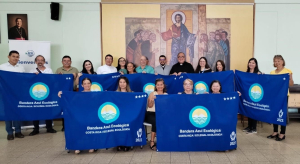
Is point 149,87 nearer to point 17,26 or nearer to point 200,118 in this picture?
point 200,118

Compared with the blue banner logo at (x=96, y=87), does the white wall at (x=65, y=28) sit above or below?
above

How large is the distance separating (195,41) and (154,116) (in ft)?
10.7

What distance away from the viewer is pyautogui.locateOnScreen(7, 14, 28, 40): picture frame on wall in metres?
6.17

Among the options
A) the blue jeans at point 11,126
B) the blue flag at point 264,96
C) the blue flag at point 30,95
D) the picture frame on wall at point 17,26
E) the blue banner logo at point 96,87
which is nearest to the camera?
the blue flag at point 264,96

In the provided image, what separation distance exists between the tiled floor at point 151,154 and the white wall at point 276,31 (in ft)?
9.39

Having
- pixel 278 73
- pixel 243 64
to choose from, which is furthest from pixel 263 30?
pixel 278 73

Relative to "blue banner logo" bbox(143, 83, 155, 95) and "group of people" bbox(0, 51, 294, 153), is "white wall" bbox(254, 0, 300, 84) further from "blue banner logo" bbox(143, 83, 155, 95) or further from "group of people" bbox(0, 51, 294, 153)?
"blue banner logo" bbox(143, 83, 155, 95)

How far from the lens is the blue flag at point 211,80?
4.83 meters

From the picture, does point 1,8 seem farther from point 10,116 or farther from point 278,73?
point 278,73

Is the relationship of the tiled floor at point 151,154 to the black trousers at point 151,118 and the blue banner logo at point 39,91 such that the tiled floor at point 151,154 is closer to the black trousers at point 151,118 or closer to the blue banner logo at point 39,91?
the black trousers at point 151,118

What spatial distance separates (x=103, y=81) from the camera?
16.3 ft

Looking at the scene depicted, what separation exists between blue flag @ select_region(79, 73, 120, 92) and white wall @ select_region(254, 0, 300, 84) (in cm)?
414

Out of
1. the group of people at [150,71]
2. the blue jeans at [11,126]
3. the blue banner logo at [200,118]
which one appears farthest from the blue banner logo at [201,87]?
the blue jeans at [11,126]

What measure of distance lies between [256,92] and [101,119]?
3052mm
